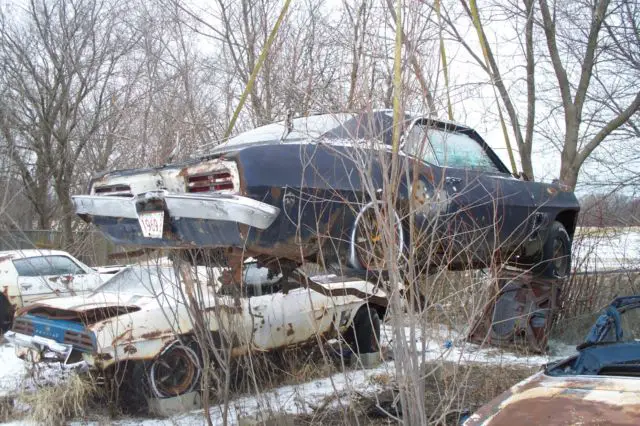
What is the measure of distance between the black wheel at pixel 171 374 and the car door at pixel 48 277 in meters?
3.15

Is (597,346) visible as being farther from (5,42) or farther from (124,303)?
(5,42)

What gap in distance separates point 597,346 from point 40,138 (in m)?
15.5

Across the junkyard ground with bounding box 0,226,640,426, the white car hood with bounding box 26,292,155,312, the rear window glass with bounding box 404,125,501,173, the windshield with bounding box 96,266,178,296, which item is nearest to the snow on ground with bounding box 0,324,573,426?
the junkyard ground with bounding box 0,226,640,426

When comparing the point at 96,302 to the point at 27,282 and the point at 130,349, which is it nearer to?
the point at 130,349

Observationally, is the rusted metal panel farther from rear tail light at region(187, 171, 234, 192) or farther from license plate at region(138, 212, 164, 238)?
license plate at region(138, 212, 164, 238)

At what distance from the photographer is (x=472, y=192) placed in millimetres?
4605

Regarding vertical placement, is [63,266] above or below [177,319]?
above

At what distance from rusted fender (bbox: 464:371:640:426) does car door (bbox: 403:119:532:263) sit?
4.04 ft

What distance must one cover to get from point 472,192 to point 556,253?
5.81 feet

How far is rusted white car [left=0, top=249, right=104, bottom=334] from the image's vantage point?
8102 millimetres

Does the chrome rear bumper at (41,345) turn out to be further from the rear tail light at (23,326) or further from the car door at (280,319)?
the car door at (280,319)

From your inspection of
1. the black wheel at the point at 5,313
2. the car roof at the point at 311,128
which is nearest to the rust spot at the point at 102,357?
the car roof at the point at 311,128

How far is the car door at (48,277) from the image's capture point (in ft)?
26.5

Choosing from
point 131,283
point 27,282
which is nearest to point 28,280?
point 27,282
